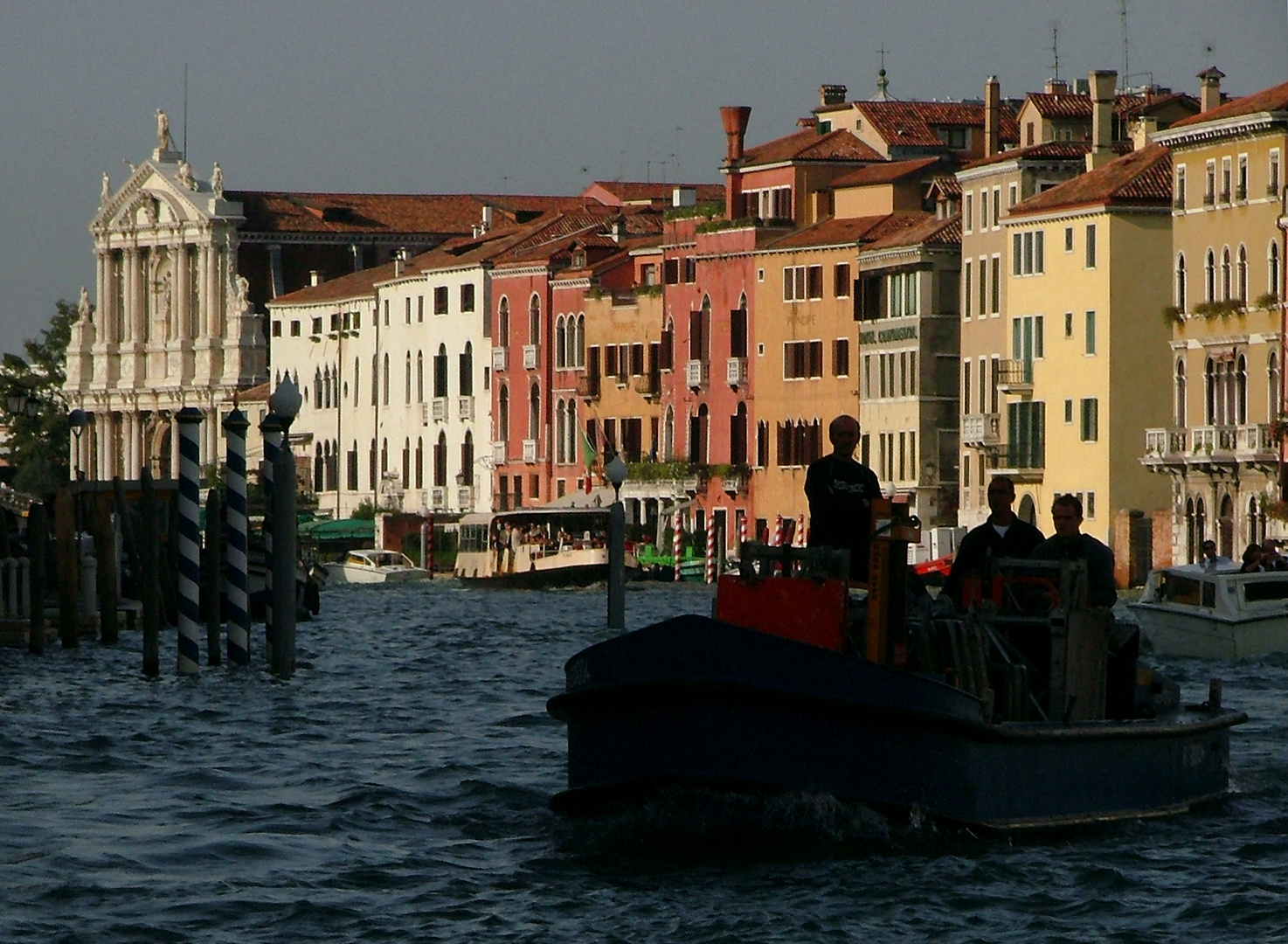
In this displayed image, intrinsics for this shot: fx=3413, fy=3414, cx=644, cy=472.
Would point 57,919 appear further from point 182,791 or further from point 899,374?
point 899,374

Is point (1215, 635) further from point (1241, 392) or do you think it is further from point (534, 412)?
point (534, 412)

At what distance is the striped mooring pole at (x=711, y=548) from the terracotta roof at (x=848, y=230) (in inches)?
263

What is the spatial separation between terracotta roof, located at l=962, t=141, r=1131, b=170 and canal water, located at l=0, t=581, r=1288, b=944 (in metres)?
47.8

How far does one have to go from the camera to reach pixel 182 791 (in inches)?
653

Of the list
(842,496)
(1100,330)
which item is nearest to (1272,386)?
(1100,330)

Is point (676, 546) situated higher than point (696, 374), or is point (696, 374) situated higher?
point (696, 374)

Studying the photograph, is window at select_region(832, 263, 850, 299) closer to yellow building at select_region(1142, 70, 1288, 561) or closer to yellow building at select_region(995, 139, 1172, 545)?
yellow building at select_region(995, 139, 1172, 545)

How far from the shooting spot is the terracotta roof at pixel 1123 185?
205 ft

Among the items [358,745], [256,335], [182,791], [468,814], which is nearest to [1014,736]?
[468,814]

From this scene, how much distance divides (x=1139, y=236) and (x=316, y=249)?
53.5 m

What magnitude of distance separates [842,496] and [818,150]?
64.3m

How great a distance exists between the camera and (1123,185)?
62.7 meters

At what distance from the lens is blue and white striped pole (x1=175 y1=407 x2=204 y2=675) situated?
25.0 metres

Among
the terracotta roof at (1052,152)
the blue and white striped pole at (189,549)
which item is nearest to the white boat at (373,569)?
the terracotta roof at (1052,152)
